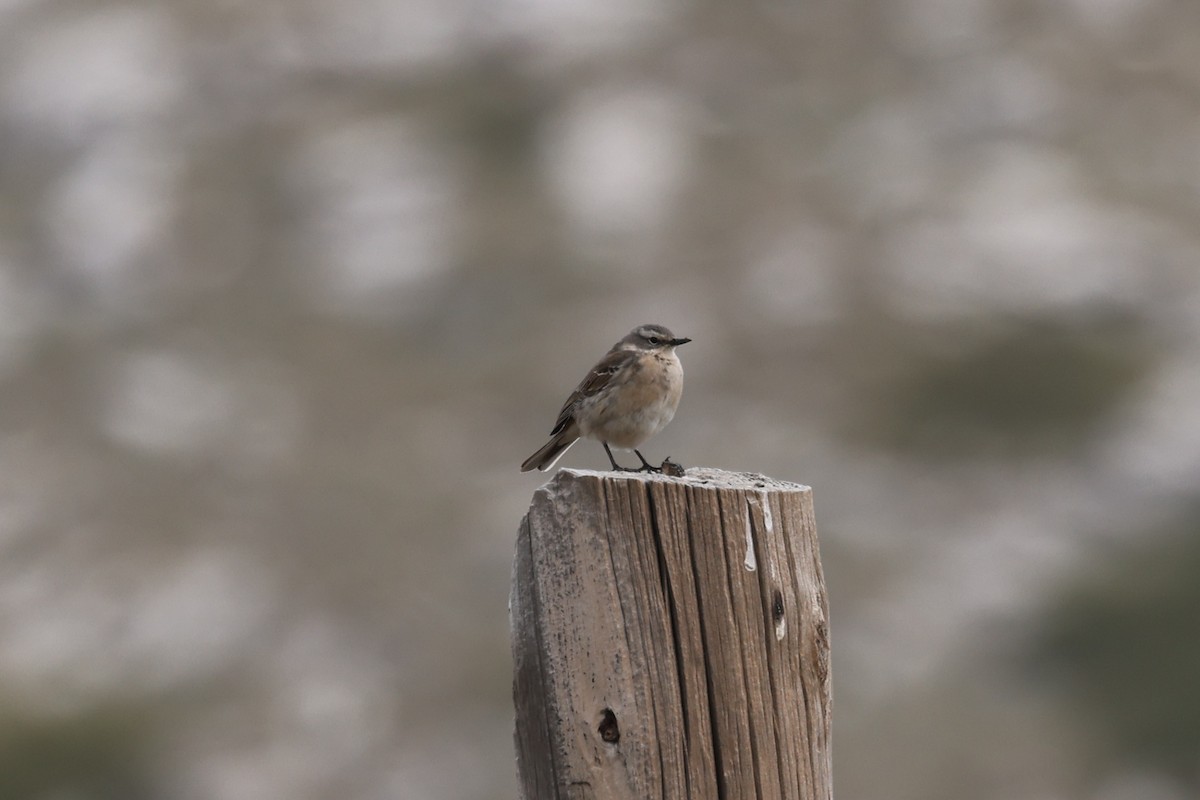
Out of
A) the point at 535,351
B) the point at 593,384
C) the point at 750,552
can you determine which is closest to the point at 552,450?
the point at 593,384

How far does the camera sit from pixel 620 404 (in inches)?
385

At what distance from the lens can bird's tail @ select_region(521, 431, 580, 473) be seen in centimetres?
966

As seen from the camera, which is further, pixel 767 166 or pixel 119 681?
pixel 767 166

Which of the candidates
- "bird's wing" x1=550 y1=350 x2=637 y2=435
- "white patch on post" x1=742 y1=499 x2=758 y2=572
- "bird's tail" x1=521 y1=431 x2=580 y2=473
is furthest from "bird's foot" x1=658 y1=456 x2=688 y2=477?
"bird's wing" x1=550 y1=350 x2=637 y2=435

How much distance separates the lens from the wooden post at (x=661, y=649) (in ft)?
14.6

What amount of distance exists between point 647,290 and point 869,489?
75.0 feet

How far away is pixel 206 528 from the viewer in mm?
69625

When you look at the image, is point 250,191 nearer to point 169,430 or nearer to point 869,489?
point 169,430

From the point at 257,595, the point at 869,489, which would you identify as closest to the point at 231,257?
the point at 257,595

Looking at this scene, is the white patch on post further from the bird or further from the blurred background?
the blurred background

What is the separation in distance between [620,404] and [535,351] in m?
71.7

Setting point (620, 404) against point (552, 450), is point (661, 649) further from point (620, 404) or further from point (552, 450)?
point (552, 450)

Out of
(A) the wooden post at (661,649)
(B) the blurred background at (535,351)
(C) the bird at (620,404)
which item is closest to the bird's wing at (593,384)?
(C) the bird at (620,404)

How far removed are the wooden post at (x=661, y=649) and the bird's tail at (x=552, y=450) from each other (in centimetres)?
498
